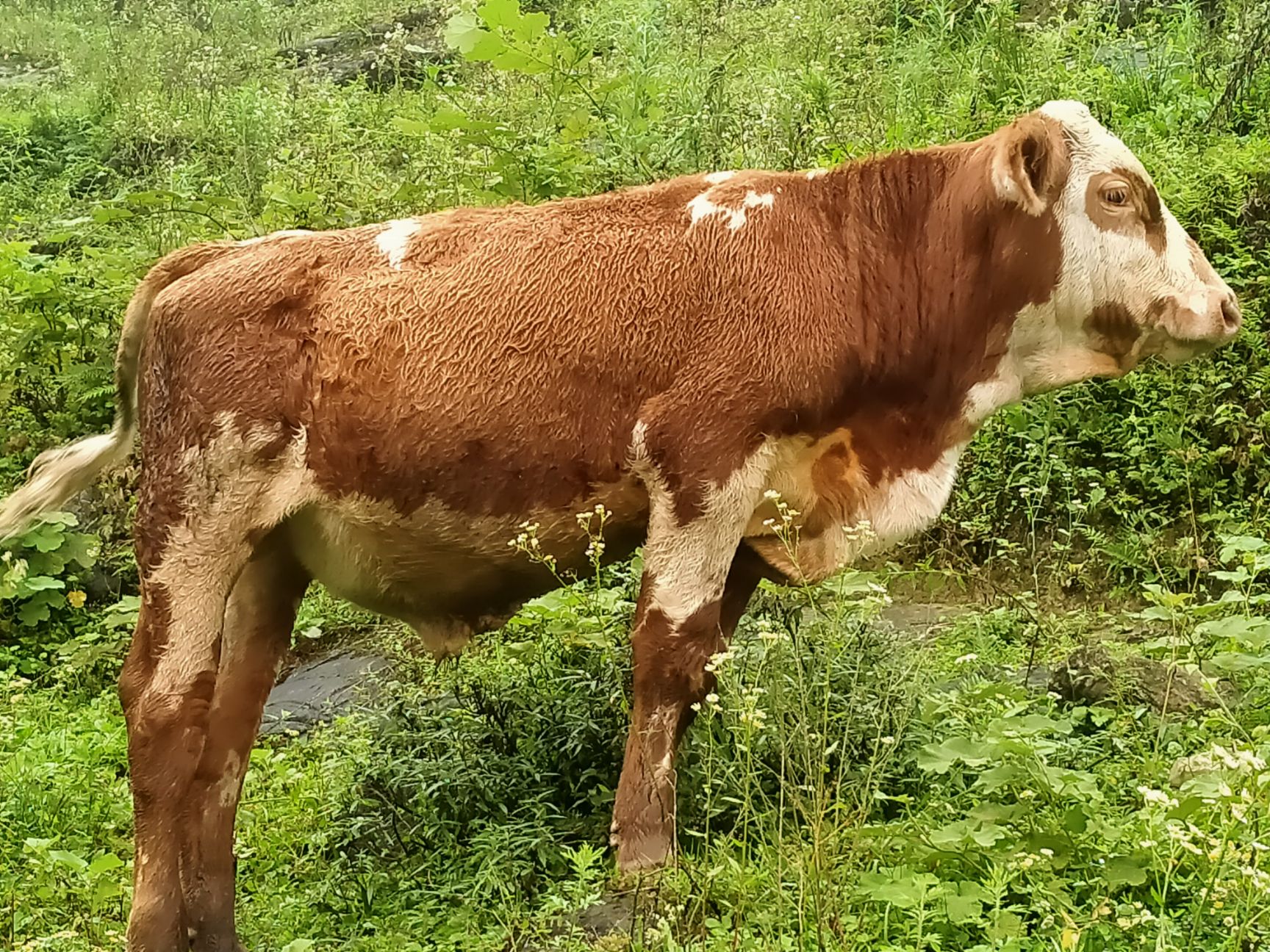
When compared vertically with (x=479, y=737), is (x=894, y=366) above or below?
above

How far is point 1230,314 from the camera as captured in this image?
414 cm

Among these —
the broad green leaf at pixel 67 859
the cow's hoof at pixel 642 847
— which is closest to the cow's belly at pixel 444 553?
the cow's hoof at pixel 642 847

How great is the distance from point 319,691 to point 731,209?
140 inches

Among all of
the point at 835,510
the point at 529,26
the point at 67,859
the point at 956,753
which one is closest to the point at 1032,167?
the point at 835,510

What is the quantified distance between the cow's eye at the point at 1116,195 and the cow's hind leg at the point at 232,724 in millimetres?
2812

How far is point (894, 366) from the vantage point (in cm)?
398

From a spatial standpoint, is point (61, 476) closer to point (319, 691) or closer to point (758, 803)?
point (319, 691)

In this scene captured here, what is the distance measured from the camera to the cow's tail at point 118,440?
14.0 ft

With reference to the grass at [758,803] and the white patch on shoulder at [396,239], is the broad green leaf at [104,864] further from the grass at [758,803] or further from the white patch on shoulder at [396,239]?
the white patch on shoulder at [396,239]

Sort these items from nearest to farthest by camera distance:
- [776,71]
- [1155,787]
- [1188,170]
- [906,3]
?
1. [1155,787]
2. [1188,170]
3. [776,71]
4. [906,3]

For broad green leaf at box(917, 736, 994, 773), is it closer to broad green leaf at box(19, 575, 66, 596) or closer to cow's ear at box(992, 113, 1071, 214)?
cow's ear at box(992, 113, 1071, 214)

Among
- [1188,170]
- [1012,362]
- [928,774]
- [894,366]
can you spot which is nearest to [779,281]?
[894,366]

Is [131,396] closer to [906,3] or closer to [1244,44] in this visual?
[1244,44]

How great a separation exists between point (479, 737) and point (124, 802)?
5.12 feet
